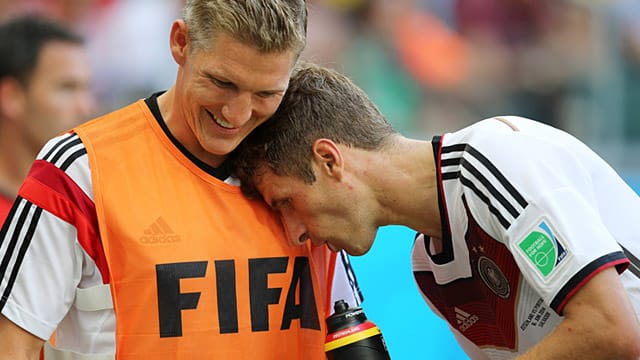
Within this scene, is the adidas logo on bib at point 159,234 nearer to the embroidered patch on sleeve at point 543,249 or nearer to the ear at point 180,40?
the ear at point 180,40

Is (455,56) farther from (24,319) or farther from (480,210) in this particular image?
(24,319)

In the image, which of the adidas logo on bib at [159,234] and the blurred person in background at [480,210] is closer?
the blurred person in background at [480,210]

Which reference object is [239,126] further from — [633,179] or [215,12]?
[633,179]

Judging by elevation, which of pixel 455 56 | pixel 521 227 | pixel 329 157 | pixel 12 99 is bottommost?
pixel 521 227

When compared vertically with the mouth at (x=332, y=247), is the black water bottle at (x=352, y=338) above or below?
Answer: below

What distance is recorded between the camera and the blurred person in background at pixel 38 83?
17.5ft

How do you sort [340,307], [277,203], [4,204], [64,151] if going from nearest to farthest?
1. [64,151]
2. [340,307]
3. [277,203]
4. [4,204]

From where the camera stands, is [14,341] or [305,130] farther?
[305,130]

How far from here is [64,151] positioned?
Answer: 285 cm

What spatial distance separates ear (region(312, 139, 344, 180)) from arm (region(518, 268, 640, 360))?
80 centimetres

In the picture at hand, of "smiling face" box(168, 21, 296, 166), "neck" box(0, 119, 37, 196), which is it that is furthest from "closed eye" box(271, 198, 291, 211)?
"neck" box(0, 119, 37, 196)

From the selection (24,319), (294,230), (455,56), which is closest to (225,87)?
(294,230)

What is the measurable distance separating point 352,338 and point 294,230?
0.36 metres

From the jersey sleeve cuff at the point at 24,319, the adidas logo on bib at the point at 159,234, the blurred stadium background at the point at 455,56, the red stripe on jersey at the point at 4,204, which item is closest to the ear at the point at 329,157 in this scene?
the adidas logo on bib at the point at 159,234
